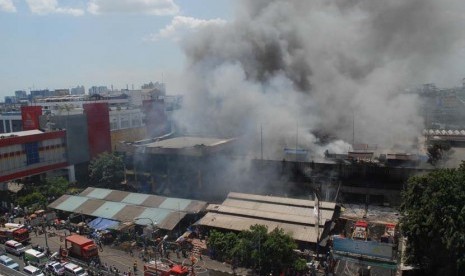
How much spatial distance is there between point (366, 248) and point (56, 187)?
19230 millimetres

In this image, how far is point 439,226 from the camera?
1341 centimetres

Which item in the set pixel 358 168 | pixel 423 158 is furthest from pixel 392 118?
pixel 358 168

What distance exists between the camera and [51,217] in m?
21.8

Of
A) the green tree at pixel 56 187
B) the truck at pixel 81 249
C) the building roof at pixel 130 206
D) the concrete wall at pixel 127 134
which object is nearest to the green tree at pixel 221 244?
the building roof at pixel 130 206

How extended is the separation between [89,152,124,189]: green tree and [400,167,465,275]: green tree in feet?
63.3

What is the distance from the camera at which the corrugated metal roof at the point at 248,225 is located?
55.1 feet

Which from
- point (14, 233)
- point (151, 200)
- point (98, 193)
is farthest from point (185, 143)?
point (14, 233)

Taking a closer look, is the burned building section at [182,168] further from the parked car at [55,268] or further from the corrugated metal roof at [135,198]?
the parked car at [55,268]

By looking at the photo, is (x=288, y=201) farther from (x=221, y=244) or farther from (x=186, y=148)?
(x=186, y=148)

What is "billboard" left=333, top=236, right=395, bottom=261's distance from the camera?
14.6 meters

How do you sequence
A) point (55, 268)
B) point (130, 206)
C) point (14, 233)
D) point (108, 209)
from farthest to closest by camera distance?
1. point (108, 209)
2. point (130, 206)
3. point (14, 233)
4. point (55, 268)

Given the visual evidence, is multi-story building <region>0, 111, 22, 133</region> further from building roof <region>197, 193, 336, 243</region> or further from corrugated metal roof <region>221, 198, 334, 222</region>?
corrugated metal roof <region>221, 198, 334, 222</region>

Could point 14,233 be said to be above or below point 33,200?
below

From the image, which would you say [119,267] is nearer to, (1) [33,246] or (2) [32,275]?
(2) [32,275]
